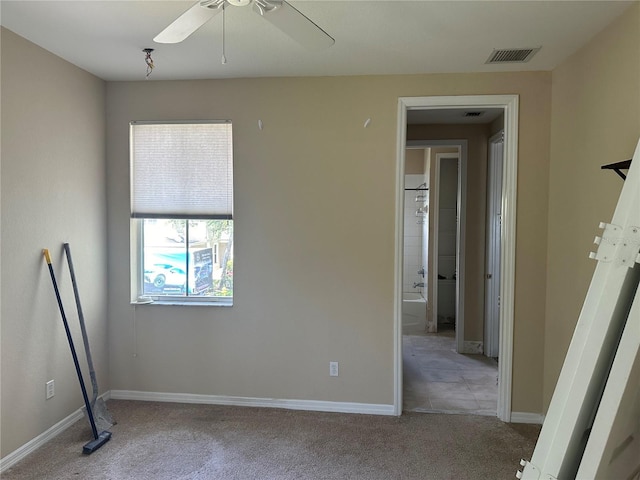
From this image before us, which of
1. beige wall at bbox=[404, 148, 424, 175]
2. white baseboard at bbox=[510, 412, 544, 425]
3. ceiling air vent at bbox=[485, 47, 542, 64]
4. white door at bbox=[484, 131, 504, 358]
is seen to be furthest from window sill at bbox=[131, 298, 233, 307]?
beige wall at bbox=[404, 148, 424, 175]

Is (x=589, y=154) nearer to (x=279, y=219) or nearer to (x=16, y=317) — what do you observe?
(x=279, y=219)

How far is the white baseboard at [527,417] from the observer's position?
3.06 meters

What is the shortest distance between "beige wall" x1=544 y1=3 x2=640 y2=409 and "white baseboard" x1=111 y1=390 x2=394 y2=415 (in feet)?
4.13

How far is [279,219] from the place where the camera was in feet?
10.6

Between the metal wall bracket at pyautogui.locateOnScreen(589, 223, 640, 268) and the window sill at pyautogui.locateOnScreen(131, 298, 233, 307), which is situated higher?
the metal wall bracket at pyautogui.locateOnScreen(589, 223, 640, 268)

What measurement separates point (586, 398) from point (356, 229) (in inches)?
78.2

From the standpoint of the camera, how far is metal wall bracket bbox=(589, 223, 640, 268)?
1354mm

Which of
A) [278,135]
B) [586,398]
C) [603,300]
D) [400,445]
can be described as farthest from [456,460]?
[278,135]

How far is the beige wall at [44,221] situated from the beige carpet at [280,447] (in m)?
0.39

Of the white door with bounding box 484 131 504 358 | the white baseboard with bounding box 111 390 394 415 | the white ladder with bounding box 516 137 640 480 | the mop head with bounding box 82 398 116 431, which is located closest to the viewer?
the white ladder with bounding box 516 137 640 480

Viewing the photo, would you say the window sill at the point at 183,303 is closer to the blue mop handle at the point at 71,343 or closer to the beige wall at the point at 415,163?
the blue mop handle at the point at 71,343

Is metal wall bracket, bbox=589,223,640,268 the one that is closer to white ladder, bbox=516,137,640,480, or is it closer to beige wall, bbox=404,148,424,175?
white ladder, bbox=516,137,640,480

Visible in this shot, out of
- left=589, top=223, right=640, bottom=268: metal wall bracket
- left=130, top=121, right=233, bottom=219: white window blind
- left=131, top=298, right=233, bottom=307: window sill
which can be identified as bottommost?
left=131, top=298, right=233, bottom=307: window sill

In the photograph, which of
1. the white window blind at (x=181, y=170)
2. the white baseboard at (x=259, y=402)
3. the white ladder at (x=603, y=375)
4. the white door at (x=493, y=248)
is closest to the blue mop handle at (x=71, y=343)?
the white baseboard at (x=259, y=402)
